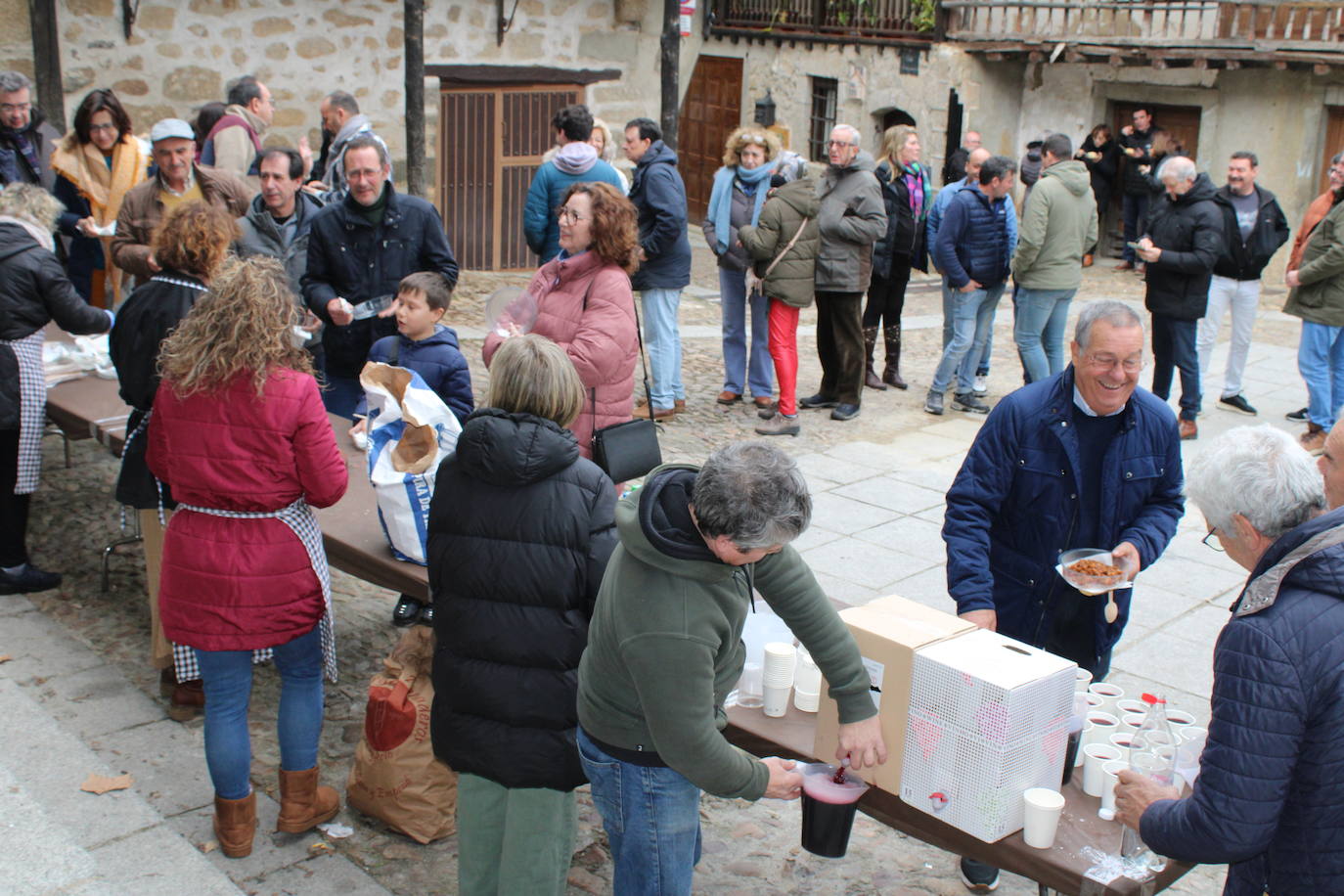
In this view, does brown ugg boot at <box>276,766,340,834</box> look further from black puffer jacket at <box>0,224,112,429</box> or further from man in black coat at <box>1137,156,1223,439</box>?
man in black coat at <box>1137,156,1223,439</box>

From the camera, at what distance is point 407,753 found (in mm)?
4000

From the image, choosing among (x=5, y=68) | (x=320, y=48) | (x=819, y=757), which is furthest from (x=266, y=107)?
(x=819, y=757)

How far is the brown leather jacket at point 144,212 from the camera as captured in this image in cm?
658

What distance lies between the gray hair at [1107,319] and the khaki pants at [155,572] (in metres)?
3.30

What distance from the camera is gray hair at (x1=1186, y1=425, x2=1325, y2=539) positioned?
97.7 inches

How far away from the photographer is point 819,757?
2988mm

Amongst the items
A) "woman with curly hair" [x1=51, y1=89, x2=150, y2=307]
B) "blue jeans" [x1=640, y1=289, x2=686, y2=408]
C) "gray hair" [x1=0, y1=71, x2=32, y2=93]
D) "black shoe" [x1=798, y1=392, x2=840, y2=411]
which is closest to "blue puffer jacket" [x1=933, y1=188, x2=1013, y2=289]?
"black shoe" [x1=798, y1=392, x2=840, y2=411]

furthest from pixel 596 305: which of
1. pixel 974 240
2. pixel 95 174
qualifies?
pixel 974 240

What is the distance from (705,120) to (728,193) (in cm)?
1231

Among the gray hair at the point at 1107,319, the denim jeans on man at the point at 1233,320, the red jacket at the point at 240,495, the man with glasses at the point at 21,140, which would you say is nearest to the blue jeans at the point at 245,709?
the red jacket at the point at 240,495

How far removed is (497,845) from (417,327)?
7.52ft

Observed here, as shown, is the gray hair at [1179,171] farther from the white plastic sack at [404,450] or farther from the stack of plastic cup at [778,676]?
the stack of plastic cup at [778,676]

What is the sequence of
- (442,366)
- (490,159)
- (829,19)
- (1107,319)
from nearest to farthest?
(1107,319)
(442,366)
(490,159)
(829,19)

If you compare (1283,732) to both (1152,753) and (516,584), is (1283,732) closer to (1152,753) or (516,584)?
(1152,753)
